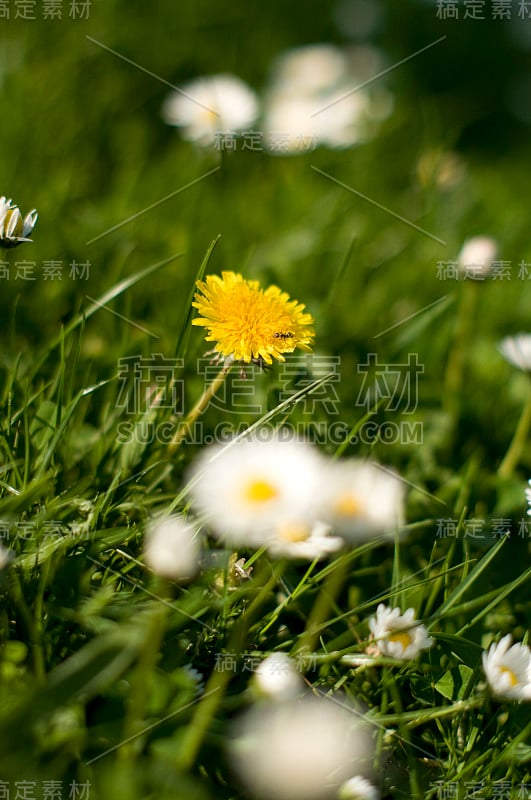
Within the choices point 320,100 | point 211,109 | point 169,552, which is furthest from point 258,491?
point 320,100

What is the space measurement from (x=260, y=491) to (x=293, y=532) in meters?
0.07

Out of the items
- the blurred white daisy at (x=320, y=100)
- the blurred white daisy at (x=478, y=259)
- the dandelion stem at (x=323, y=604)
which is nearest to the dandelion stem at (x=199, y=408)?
the dandelion stem at (x=323, y=604)

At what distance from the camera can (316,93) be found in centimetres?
238

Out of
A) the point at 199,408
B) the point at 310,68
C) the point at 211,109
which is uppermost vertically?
the point at 310,68

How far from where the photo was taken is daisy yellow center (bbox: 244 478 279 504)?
867 millimetres

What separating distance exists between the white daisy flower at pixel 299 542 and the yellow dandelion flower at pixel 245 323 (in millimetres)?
202

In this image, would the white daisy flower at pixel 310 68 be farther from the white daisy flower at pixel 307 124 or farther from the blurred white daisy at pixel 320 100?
the white daisy flower at pixel 307 124

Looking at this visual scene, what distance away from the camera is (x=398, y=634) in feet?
2.71

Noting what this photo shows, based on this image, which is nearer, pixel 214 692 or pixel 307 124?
pixel 214 692

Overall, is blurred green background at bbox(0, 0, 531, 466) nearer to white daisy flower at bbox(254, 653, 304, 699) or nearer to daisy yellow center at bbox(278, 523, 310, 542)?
daisy yellow center at bbox(278, 523, 310, 542)

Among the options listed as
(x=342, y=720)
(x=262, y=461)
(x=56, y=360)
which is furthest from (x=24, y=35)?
(x=342, y=720)

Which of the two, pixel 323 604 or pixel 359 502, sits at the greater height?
pixel 359 502

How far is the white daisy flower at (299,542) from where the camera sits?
892mm

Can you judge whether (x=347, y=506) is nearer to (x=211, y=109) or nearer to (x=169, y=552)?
(x=169, y=552)
